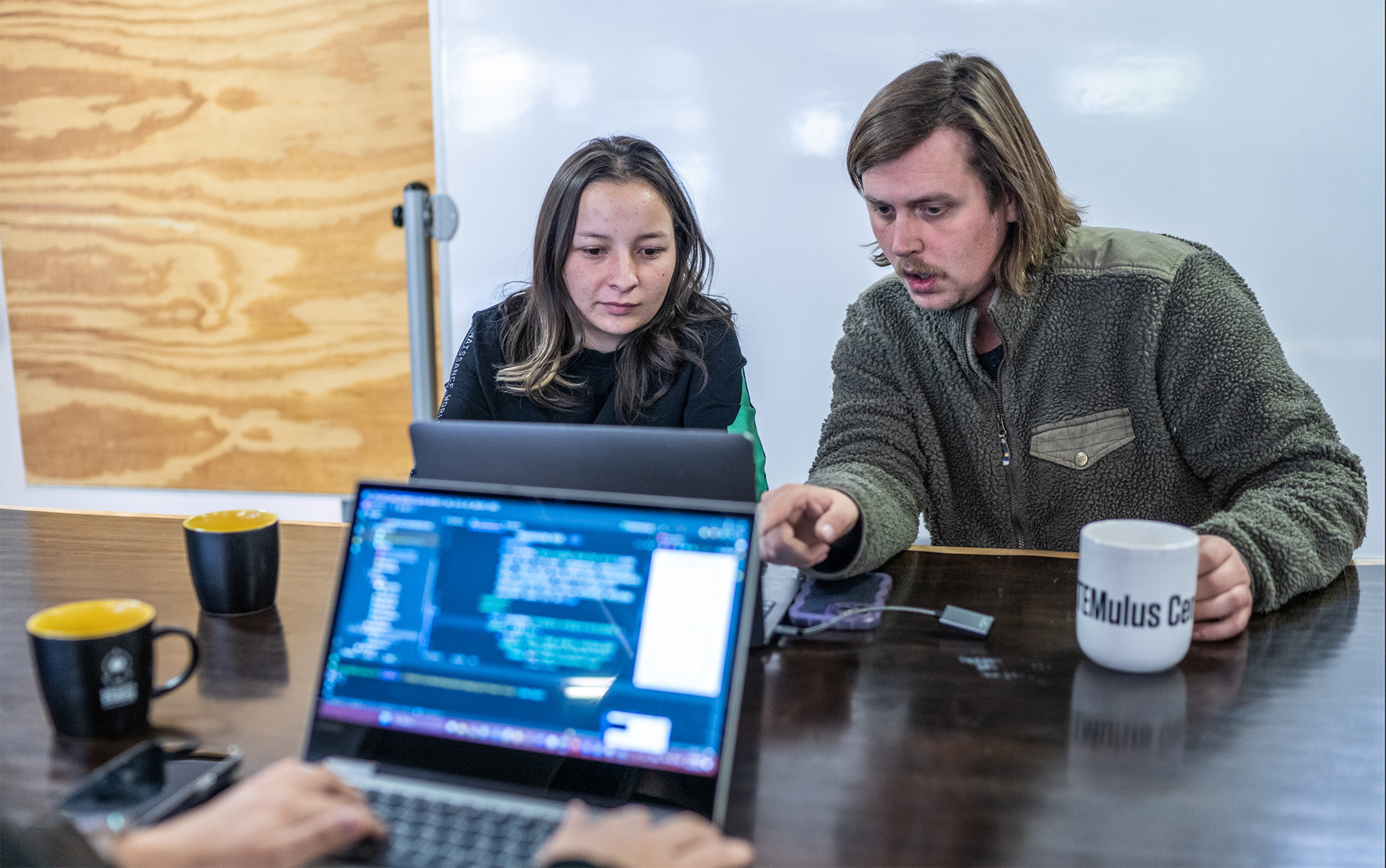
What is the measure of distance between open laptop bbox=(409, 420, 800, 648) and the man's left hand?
0.38 metres

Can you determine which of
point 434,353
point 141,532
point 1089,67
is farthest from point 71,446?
point 1089,67

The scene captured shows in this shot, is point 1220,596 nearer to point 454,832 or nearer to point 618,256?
point 454,832

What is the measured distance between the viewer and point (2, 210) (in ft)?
9.21

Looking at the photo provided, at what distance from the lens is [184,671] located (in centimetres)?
79

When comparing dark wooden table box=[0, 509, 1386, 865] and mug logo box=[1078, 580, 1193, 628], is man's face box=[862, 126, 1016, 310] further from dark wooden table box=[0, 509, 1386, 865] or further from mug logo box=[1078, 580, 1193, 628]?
mug logo box=[1078, 580, 1193, 628]

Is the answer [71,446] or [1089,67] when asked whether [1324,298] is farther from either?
[71,446]

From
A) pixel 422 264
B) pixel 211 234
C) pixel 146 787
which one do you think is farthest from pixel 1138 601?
pixel 211 234

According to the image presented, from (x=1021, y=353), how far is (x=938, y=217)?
214 millimetres

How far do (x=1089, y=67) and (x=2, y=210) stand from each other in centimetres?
285

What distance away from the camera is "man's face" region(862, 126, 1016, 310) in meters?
1.31

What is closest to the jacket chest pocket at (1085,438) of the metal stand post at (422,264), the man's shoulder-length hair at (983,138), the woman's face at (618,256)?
the man's shoulder-length hair at (983,138)

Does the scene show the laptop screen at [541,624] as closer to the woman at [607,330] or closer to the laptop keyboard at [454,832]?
the laptop keyboard at [454,832]

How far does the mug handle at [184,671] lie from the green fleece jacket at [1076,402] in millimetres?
661

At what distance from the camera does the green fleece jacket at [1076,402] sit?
48.3 inches
